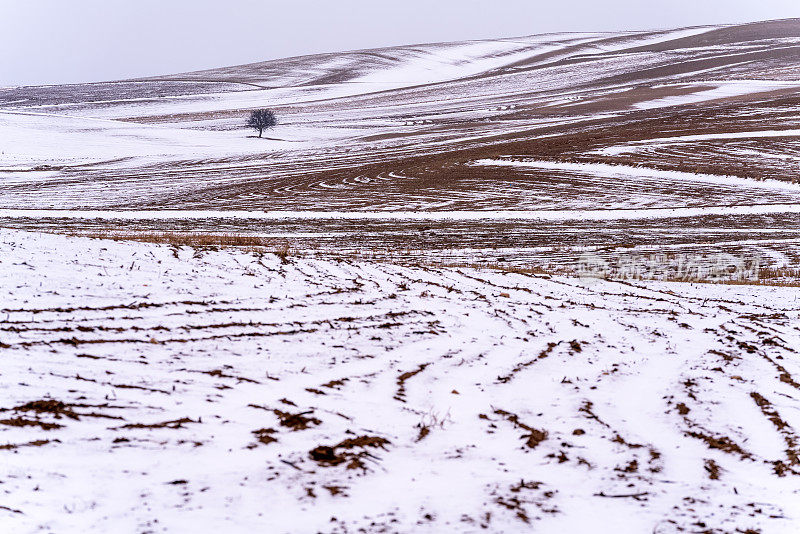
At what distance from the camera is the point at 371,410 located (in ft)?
19.5

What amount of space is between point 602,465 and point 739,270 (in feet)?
37.2

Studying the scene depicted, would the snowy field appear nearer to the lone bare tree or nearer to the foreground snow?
the foreground snow

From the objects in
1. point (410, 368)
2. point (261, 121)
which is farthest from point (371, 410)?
point (261, 121)

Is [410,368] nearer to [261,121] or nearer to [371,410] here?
[371,410]

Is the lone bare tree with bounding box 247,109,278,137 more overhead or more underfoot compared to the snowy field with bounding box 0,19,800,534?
more overhead

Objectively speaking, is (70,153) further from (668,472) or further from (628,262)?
(668,472)

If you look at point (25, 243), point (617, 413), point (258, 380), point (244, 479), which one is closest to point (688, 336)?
point (617, 413)

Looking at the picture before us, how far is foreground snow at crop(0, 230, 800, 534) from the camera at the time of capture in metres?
4.42

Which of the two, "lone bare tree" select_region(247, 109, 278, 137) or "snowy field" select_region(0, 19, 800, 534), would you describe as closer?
"snowy field" select_region(0, 19, 800, 534)

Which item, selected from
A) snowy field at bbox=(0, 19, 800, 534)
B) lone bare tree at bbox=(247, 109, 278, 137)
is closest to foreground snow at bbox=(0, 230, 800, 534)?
snowy field at bbox=(0, 19, 800, 534)

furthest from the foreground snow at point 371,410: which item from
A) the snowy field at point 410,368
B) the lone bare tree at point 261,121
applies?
the lone bare tree at point 261,121

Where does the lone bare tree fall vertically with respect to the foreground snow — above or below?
above

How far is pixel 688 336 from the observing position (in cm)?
900

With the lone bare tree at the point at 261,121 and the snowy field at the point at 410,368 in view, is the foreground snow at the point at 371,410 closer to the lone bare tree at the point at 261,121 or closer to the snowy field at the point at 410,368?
the snowy field at the point at 410,368
